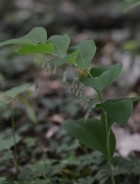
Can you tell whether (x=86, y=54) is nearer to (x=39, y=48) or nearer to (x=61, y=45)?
(x=61, y=45)

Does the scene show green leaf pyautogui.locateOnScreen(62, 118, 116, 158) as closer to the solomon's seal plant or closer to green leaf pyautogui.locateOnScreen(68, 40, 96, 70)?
the solomon's seal plant

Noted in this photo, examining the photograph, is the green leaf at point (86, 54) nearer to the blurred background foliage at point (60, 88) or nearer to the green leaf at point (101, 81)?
the green leaf at point (101, 81)

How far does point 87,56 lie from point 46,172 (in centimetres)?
60

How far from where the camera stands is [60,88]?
3027 mm

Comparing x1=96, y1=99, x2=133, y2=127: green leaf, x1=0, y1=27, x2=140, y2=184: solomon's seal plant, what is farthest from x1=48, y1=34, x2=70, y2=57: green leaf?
x1=96, y1=99, x2=133, y2=127: green leaf

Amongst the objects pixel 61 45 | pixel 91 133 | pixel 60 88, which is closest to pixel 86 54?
pixel 61 45

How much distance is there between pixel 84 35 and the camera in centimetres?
530

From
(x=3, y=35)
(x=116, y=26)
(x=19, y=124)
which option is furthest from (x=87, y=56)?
(x=116, y=26)

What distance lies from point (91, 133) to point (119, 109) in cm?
21

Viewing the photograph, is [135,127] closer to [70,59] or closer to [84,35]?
[70,59]

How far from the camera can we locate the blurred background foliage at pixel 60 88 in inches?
66.3

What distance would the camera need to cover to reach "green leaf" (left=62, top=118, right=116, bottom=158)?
1.26m

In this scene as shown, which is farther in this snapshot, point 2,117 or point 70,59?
point 2,117

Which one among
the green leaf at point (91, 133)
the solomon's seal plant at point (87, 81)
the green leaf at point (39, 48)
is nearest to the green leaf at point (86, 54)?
the solomon's seal plant at point (87, 81)
